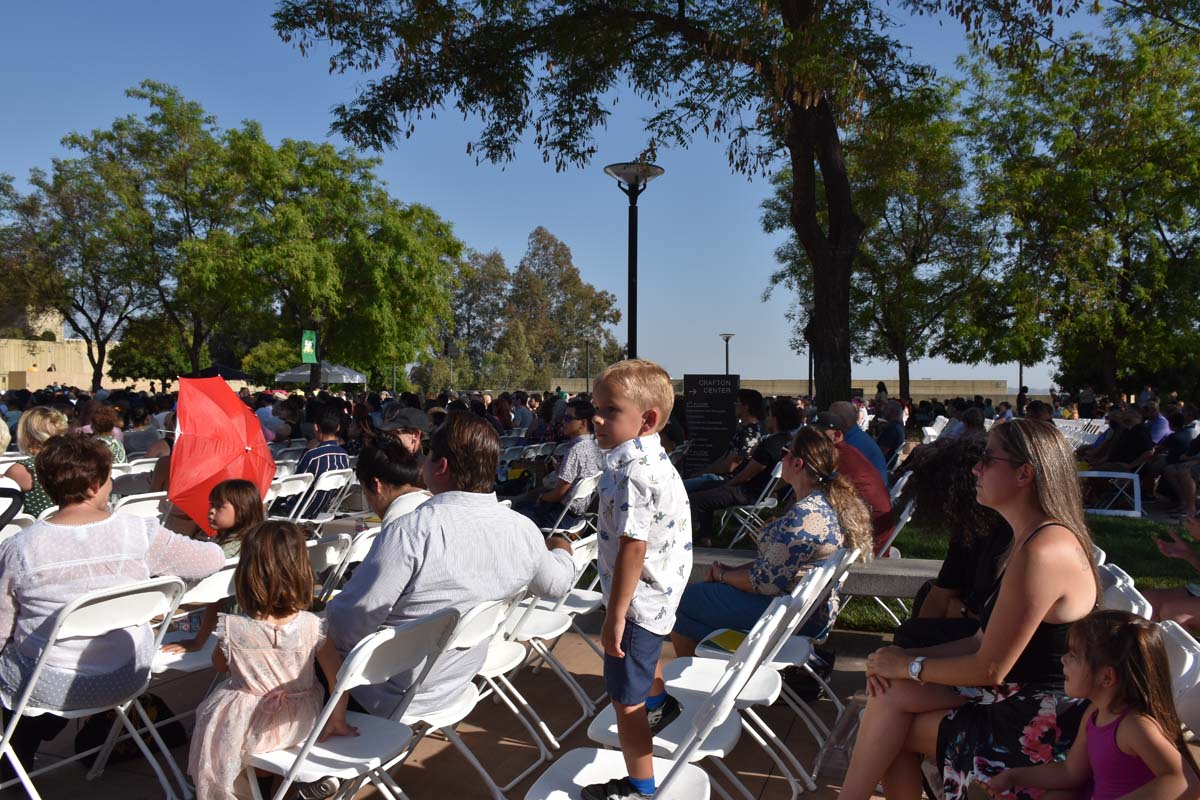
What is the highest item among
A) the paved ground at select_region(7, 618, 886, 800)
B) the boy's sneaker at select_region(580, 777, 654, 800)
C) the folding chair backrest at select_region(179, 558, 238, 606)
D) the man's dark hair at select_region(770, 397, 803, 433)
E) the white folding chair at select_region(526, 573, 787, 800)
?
the man's dark hair at select_region(770, 397, 803, 433)

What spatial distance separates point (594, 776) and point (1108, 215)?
78.1ft

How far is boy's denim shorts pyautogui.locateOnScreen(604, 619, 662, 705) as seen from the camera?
8.89 ft

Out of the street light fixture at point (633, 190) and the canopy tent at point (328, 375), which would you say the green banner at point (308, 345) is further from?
the canopy tent at point (328, 375)

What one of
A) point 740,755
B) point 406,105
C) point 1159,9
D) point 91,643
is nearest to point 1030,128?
point 1159,9

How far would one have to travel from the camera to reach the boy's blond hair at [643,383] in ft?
9.07

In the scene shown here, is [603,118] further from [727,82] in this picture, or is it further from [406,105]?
[406,105]

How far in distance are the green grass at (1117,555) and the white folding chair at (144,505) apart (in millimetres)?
4427

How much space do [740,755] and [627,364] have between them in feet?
6.38

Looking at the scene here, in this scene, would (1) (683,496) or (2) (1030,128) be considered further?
(2) (1030,128)

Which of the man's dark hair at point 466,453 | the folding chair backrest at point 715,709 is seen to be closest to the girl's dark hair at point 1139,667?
the folding chair backrest at point 715,709

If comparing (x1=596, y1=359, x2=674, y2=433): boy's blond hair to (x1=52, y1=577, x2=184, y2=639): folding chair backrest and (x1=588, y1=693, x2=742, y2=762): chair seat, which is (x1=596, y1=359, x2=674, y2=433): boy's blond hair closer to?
(x1=588, y1=693, x2=742, y2=762): chair seat

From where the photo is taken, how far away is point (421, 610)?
2.90 m

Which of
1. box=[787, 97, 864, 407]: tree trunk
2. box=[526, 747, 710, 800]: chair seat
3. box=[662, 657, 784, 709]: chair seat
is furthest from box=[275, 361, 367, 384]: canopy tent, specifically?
box=[526, 747, 710, 800]: chair seat

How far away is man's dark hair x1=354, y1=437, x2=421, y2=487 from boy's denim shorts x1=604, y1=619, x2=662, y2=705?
1.61m
